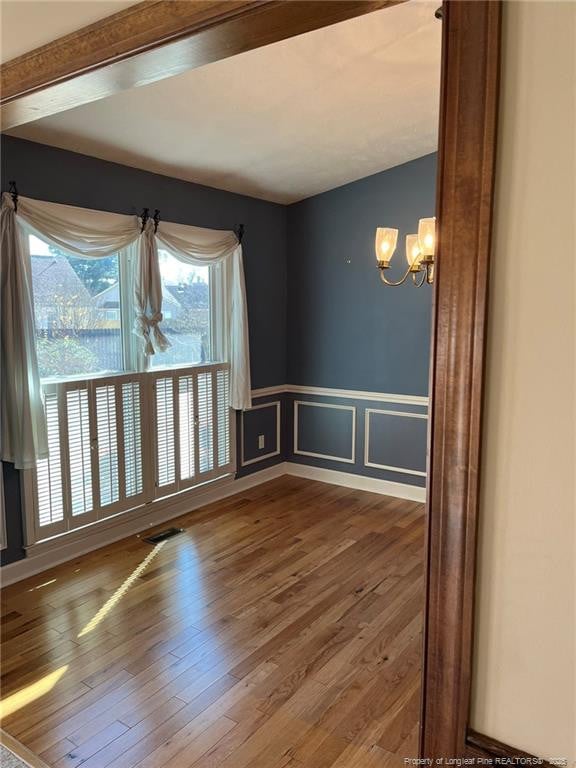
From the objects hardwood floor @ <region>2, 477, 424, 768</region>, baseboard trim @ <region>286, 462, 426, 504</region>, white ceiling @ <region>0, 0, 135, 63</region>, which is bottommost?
hardwood floor @ <region>2, 477, 424, 768</region>

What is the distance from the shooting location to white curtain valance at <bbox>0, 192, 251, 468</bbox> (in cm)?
299

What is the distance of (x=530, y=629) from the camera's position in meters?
1.01

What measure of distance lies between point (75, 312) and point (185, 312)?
93cm

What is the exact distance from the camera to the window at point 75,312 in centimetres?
328

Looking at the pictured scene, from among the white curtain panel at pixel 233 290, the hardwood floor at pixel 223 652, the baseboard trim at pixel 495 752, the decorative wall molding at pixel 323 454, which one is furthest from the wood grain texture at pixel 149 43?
the decorative wall molding at pixel 323 454

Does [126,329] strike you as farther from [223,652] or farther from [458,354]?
[458,354]

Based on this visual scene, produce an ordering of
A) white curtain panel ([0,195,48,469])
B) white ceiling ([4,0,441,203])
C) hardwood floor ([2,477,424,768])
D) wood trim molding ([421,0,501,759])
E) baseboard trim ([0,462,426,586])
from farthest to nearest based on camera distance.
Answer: baseboard trim ([0,462,426,586]) < white curtain panel ([0,195,48,469]) < white ceiling ([4,0,441,203]) < hardwood floor ([2,477,424,768]) < wood trim molding ([421,0,501,759])

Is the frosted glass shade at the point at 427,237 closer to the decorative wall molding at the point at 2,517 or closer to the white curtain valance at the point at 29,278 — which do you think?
the white curtain valance at the point at 29,278

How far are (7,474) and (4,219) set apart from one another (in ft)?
4.60

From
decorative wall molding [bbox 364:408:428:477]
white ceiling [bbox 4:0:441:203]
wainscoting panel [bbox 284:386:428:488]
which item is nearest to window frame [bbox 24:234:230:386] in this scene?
white ceiling [bbox 4:0:441:203]

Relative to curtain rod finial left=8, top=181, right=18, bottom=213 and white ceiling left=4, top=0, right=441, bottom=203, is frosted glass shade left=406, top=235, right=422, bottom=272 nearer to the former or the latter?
white ceiling left=4, top=0, right=441, bottom=203

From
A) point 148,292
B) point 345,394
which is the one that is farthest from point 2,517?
point 345,394

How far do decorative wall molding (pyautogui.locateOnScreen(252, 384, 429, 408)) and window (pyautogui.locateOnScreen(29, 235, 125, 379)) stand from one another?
1555 millimetres

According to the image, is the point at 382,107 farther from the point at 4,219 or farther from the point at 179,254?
the point at 4,219
